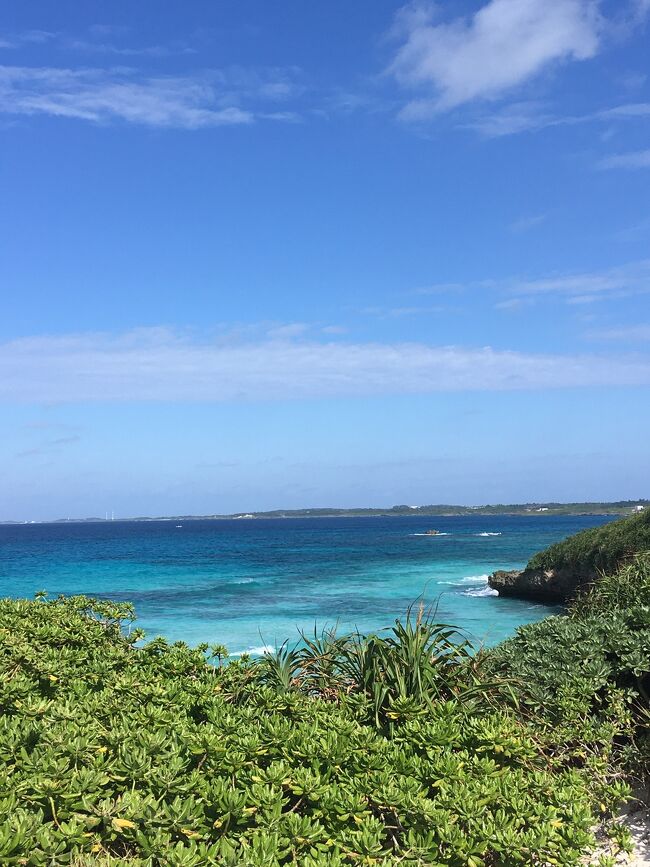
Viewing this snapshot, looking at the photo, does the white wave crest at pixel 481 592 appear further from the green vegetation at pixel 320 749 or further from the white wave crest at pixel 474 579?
the green vegetation at pixel 320 749

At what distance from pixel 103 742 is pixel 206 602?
1128 inches

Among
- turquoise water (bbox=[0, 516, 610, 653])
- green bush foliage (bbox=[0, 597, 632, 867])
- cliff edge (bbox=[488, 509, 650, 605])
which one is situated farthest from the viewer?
turquoise water (bbox=[0, 516, 610, 653])

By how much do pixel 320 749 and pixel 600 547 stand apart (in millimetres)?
Answer: 25036

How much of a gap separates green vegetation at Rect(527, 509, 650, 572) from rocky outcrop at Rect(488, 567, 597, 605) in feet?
0.84

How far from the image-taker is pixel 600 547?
2609cm

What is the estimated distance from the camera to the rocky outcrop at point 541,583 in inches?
1085

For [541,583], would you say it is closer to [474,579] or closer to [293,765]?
[474,579]

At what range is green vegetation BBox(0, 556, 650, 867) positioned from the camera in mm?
3053

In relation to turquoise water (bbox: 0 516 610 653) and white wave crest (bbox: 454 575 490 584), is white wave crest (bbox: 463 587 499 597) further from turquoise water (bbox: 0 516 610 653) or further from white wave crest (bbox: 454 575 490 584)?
white wave crest (bbox: 454 575 490 584)

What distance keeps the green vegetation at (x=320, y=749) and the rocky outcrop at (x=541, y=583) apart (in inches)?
888

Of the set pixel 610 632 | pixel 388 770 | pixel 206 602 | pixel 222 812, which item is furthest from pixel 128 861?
pixel 206 602

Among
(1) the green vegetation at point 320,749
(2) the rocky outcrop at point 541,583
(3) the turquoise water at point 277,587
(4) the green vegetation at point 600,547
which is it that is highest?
(1) the green vegetation at point 320,749

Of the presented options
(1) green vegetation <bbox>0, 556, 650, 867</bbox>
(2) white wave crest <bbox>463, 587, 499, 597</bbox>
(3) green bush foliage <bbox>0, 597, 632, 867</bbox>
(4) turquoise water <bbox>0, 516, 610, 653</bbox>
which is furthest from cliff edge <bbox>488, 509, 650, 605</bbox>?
(3) green bush foliage <bbox>0, 597, 632, 867</bbox>

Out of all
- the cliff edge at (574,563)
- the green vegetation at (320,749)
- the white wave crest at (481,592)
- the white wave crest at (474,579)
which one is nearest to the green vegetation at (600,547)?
the cliff edge at (574,563)
